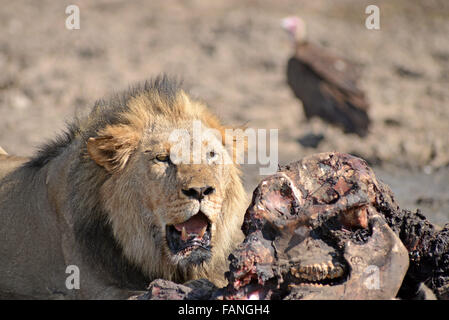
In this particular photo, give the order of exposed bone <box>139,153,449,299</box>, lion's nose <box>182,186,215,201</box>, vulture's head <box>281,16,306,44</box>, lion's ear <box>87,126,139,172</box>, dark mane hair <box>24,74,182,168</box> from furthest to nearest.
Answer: vulture's head <box>281,16,306,44</box>
dark mane hair <box>24,74,182,168</box>
lion's ear <box>87,126,139,172</box>
lion's nose <box>182,186,215,201</box>
exposed bone <box>139,153,449,299</box>

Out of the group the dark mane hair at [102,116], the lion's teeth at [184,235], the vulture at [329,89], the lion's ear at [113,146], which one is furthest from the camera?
the vulture at [329,89]

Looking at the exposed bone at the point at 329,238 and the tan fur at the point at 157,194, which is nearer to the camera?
the exposed bone at the point at 329,238

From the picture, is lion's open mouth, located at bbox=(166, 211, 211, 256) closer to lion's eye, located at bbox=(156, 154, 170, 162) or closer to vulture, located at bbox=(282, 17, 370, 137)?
lion's eye, located at bbox=(156, 154, 170, 162)

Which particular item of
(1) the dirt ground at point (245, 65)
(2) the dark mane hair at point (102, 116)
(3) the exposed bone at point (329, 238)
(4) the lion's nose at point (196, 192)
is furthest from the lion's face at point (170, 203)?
(1) the dirt ground at point (245, 65)

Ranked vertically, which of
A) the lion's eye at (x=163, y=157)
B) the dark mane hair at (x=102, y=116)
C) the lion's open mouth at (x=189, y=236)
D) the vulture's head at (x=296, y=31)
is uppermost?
the vulture's head at (x=296, y=31)

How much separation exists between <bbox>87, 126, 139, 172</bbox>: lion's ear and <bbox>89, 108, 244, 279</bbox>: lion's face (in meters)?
0.01

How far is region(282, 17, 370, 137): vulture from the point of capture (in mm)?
8523

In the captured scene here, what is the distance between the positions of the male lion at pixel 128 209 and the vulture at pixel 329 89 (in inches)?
181

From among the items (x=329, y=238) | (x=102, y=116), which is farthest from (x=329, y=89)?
(x=329, y=238)

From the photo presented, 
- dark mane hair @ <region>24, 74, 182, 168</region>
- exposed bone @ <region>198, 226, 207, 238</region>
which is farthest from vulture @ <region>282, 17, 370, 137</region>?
exposed bone @ <region>198, 226, 207, 238</region>

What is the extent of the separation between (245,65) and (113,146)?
24.1 ft

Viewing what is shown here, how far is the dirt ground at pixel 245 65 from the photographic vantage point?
8320mm

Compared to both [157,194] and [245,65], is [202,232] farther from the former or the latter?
[245,65]

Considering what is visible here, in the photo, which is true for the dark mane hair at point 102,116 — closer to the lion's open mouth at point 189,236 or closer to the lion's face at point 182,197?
the lion's face at point 182,197
